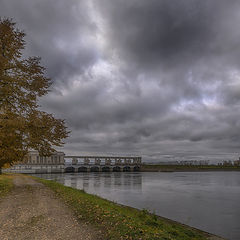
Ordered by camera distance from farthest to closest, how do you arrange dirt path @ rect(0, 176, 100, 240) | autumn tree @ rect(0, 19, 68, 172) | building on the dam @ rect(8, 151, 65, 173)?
building on the dam @ rect(8, 151, 65, 173) < autumn tree @ rect(0, 19, 68, 172) < dirt path @ rect(0, 176, 100, 240)

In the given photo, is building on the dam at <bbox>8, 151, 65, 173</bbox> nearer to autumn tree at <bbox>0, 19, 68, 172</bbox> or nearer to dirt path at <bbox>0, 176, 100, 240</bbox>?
autumn tree at <bbox>0, 19, 68, 172</bbox>


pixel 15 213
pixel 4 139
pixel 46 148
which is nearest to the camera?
pixel 15 213

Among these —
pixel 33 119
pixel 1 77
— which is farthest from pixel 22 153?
pixel 1 77

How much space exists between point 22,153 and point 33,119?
139 inches

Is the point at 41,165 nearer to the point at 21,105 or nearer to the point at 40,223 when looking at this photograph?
the point at 21,105

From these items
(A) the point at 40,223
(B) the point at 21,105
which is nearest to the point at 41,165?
(B) the point at 21,105

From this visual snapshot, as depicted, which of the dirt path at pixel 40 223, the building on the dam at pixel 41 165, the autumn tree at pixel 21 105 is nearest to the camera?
the dirt path at pixel 40 223

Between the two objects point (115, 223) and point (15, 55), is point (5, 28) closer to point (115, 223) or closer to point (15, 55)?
point (15, 55)

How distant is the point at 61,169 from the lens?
181m

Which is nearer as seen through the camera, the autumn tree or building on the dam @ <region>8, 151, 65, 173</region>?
the autumn tree

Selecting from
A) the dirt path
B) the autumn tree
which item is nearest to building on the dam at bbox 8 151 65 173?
the autumn tree

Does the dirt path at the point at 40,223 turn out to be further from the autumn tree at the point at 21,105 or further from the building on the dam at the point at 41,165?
the building on the dam at the point at 41,165

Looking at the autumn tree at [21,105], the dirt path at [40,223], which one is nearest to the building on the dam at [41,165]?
the autumn tree at [21,105]

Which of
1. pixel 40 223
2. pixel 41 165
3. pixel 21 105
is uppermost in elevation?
pixel 21 105
